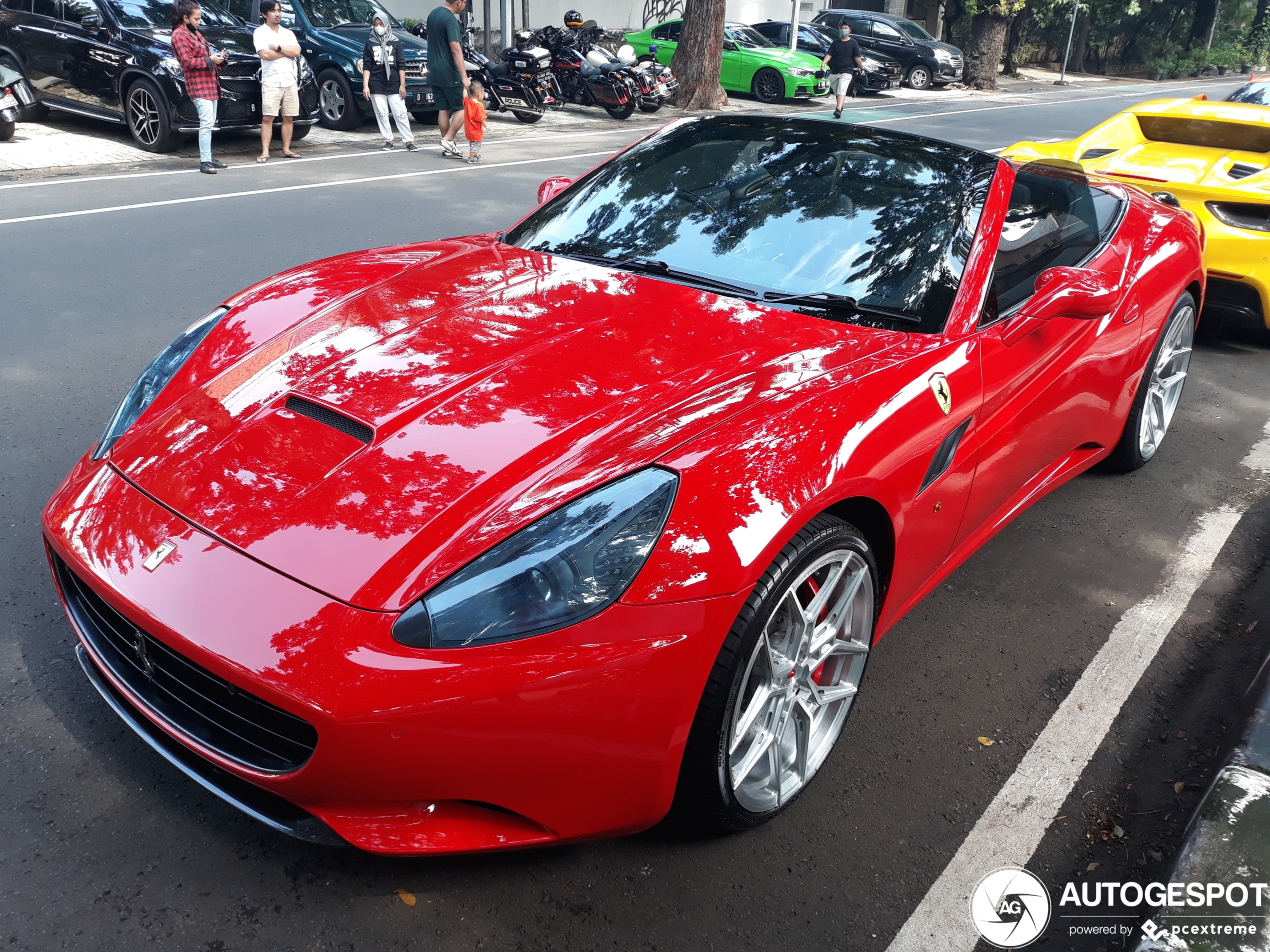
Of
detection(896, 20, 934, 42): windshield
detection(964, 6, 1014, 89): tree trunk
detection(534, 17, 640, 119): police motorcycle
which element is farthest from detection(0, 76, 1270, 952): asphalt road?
detection(964, 6, 1014, 89): tree trunk

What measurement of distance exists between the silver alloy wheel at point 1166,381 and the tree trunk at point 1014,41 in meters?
36.9

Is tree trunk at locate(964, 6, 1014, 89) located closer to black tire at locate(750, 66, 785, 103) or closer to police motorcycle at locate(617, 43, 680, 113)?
black tire at locate(750, 66, 785, 103)

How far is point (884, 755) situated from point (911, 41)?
29153 mm

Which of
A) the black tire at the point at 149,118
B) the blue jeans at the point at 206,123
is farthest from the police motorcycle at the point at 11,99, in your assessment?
the blue jeans at the point at 206,123

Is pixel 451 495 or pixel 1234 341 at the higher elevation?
pixel 451 495

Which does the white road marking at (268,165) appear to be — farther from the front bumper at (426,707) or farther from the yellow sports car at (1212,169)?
the front bumper at (426,707)

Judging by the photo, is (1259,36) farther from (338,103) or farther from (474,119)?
(474,119)

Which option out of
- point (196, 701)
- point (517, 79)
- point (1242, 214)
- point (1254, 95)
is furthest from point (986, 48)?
point (196, 701)

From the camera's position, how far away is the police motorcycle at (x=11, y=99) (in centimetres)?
1066

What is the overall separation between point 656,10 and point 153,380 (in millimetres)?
30749

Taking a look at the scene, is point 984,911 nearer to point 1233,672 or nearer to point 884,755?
point 884,755

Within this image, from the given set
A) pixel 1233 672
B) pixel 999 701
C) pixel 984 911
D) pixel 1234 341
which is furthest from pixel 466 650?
pixel 1234 341

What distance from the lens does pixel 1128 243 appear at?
417 centimetres

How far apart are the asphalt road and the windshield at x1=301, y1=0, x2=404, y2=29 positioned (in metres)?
9.83
